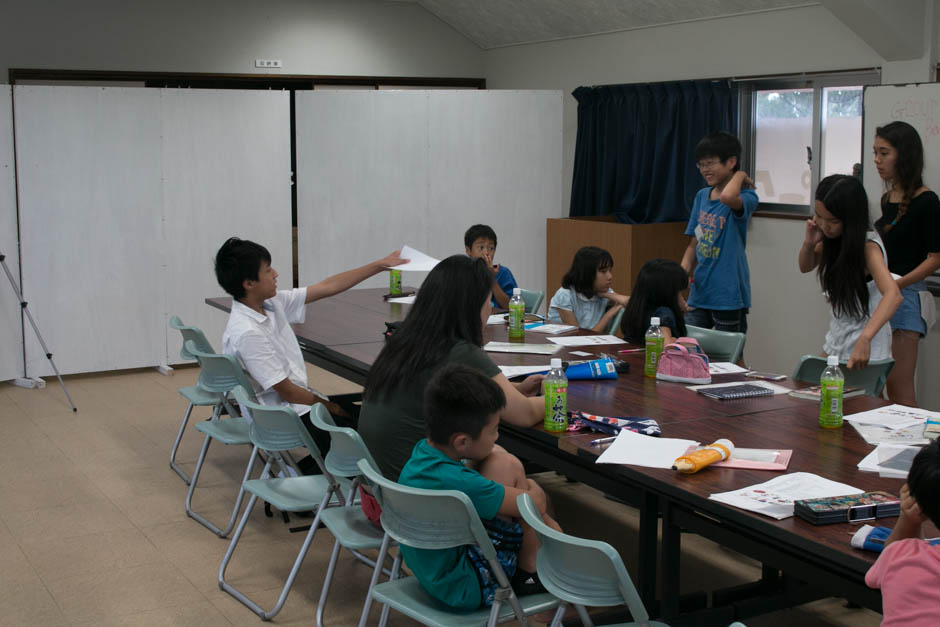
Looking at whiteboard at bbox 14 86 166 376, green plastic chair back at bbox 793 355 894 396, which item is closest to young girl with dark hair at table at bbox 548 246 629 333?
green plastic chair back at bbox 793 355 894 396

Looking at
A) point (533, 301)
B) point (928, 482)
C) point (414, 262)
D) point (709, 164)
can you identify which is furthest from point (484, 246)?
point (928, 482)

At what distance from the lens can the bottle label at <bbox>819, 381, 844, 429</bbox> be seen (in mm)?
2867

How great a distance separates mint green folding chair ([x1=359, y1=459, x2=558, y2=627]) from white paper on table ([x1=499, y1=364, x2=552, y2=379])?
110cm

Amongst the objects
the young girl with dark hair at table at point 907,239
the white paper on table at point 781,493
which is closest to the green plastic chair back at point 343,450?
the white paper on table at point 781,493

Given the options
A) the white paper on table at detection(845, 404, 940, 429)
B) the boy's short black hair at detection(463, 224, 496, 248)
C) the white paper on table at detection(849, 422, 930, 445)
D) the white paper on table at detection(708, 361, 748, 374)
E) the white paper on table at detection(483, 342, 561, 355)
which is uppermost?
the boy's short black hair at detection(463, 224, 496, 248)

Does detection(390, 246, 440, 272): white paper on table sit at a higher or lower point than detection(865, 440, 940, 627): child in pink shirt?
higher

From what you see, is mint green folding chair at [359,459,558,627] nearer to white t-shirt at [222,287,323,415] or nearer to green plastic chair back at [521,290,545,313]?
white t-shirt at [222,287,323,415]

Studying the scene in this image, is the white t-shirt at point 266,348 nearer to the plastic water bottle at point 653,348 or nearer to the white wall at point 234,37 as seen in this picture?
the plastic water bottle at point 653,348

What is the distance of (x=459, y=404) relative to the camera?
100 inches

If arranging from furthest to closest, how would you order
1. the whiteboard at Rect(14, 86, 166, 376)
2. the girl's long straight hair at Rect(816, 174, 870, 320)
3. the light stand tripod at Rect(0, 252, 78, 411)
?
1. the whiteboard at Rect(14, 86, 166, 376)
2. the light stand tripod at Rect(0, 252, 78, 411)
3. the girl's long straight hair at Rect(816, 174, 870, 320)

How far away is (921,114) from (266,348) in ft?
11.9

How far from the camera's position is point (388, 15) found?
9.26m

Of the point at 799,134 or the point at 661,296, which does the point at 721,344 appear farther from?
the point at 799,134

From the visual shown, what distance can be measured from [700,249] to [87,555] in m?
3.30
